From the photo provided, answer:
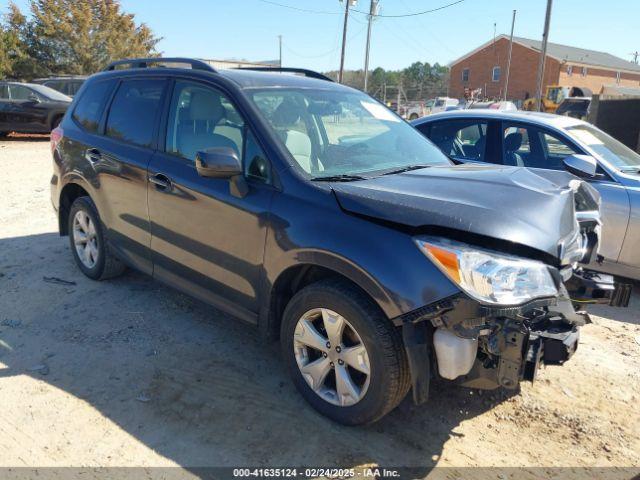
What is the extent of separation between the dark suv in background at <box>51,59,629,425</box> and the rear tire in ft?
0.72

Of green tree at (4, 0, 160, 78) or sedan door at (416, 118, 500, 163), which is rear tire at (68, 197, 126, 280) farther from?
green tree at (4, 0, 160, 78)

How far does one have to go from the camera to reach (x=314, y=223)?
9.20ft

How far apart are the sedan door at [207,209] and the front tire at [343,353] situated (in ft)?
1.30

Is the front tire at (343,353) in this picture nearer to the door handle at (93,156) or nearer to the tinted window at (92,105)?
the door handle at (93,156)

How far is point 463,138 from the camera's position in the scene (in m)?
5.89

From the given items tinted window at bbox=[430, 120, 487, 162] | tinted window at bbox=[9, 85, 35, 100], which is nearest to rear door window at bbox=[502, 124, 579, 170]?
tinted window at bbox=[430, 120, 487, 162]

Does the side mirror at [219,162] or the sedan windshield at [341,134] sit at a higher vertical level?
the sedan windshield at [341,134]

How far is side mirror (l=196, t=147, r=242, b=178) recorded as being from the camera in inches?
118

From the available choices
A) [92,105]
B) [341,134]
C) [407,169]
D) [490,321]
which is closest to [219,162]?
[341,134]

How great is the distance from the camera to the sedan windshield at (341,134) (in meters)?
3.24

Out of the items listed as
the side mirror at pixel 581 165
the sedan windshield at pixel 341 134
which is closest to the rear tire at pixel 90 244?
the sedan windshield at pixel 341 134

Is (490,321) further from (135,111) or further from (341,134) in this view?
(135,111)

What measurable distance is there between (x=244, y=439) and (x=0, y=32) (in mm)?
33935

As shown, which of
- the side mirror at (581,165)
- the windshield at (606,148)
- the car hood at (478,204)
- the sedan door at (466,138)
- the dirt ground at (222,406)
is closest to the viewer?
the car hood at (478,204)
